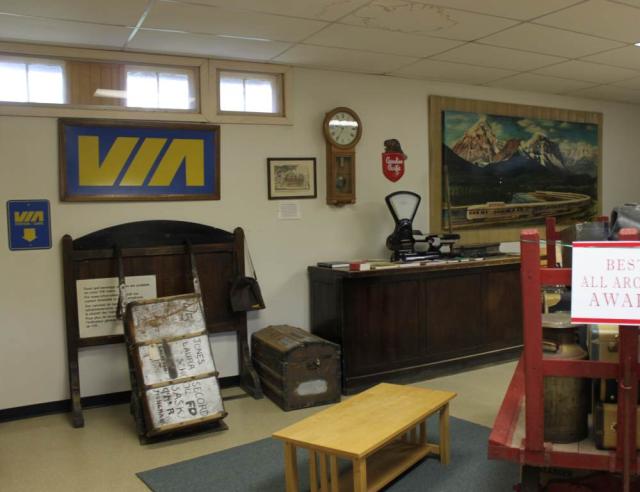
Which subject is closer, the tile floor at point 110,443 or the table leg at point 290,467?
the table leg at point 290,467

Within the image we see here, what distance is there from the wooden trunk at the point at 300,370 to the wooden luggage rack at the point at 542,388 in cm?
251

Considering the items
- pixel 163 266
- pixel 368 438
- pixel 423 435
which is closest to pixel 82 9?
pixel 163 266

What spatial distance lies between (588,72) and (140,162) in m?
4.08

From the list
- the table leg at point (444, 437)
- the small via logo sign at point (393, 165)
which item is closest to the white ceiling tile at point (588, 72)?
the small via logo sign at point (393, 165)

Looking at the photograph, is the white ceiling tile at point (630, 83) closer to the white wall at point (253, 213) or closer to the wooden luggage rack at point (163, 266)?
the white wall at point (253, 213)

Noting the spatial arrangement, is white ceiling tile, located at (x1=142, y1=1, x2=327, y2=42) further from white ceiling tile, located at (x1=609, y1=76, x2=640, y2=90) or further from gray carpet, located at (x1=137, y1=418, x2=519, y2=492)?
white ceiling tile, located at (x1=609, y1=76, x2=640, y2=90)

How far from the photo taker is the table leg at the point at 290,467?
282cm

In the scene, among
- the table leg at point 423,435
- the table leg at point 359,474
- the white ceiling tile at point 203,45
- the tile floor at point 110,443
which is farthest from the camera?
the white ceiling tile at point 203,45

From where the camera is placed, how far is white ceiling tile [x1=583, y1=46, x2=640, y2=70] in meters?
4.82

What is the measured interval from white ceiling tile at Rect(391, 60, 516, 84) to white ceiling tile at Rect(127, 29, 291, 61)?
51.5 inches

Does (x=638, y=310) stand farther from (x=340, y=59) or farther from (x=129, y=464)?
(x=340, y=59)

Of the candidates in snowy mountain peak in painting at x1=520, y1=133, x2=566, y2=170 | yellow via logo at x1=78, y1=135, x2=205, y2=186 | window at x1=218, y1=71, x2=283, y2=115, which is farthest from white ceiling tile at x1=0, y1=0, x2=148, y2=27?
snowy mountain peak in painting at x1=520, y1=133, x2=566, y2=170

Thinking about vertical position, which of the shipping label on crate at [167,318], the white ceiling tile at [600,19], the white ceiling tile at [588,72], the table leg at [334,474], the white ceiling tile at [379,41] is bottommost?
the table leg at [334,474]

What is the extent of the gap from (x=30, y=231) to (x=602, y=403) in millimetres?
3735
